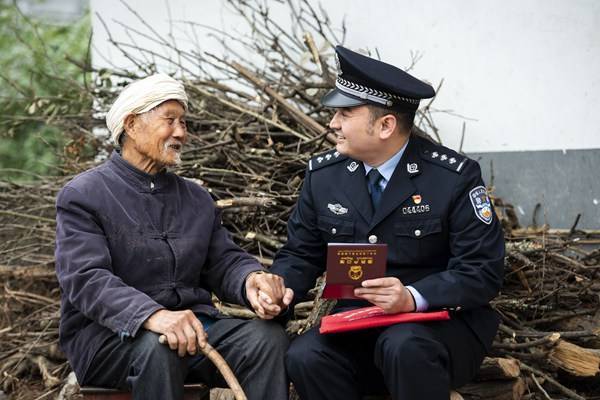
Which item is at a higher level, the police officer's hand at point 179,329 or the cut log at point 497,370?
the police officer's hand at point 179,329

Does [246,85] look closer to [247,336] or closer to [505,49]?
[505,49]

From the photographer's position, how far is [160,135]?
12.6ft

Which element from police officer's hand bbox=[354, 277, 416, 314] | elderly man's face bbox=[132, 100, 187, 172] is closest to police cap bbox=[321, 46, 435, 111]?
elderly man's face bbox=[132, 100, 187, 172]

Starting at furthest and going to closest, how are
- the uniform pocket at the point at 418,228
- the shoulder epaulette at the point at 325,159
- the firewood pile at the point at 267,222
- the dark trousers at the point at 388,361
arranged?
the firewood pile at the point at 267,222
the shoulder epaulette at the point at 325,159
the uniform pocket at the point at 418,228
the dark trousers at the point at 388,361

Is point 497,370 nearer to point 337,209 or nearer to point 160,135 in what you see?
point 337,209

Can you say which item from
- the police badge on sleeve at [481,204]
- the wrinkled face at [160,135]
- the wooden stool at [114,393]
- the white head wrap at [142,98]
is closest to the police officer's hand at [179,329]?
the wooden stool at [114,393]

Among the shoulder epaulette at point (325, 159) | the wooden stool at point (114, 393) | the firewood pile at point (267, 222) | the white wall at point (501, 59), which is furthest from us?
the white wall at point (501, 59)

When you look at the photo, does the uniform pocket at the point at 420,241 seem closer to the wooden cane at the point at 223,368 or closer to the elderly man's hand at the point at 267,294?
the elderly man's hand at the point at 267,294

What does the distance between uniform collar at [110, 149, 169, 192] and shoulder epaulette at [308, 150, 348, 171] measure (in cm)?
72

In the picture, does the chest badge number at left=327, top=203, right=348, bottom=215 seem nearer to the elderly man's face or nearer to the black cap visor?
the black cap visor

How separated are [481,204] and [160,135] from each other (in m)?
1.40

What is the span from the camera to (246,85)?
6.36 m

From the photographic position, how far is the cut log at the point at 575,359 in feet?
14.8

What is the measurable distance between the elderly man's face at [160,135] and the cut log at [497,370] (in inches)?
67.1
